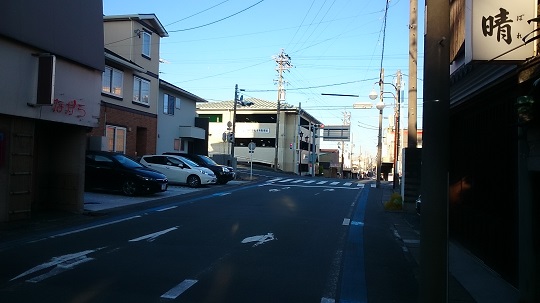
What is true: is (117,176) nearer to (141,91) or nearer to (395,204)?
(395,204)

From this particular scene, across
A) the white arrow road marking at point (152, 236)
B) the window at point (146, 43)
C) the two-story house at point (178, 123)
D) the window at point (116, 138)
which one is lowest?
the white arrow road marking at point (152, 236)

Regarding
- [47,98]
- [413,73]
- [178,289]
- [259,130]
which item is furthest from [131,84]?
[259,130]

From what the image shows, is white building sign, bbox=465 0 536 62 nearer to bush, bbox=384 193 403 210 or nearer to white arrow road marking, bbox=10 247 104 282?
white arrow road marking, bbox=10 247 104 282

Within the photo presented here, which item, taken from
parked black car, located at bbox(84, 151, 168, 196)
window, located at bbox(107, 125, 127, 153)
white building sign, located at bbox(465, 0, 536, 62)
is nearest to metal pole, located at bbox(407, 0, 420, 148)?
parked black car, located at bbox(84, 151, 168, 196)

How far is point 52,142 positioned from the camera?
1356 cm

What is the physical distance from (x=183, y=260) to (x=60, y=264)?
6.34 ft

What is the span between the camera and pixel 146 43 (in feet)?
96.0

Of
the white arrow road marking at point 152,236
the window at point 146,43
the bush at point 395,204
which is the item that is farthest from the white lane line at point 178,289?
the window at point 146,43

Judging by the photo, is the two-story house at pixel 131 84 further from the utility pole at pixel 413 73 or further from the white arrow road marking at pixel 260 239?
the white arrow road marking at pixel 260 239

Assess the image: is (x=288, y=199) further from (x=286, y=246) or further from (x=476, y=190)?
(x=476, y=190)

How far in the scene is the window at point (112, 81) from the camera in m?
24.9

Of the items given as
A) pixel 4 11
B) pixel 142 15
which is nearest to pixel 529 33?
pixel 4 11

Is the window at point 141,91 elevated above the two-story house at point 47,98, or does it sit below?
above

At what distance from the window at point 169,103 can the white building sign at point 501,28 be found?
29.2 meters
